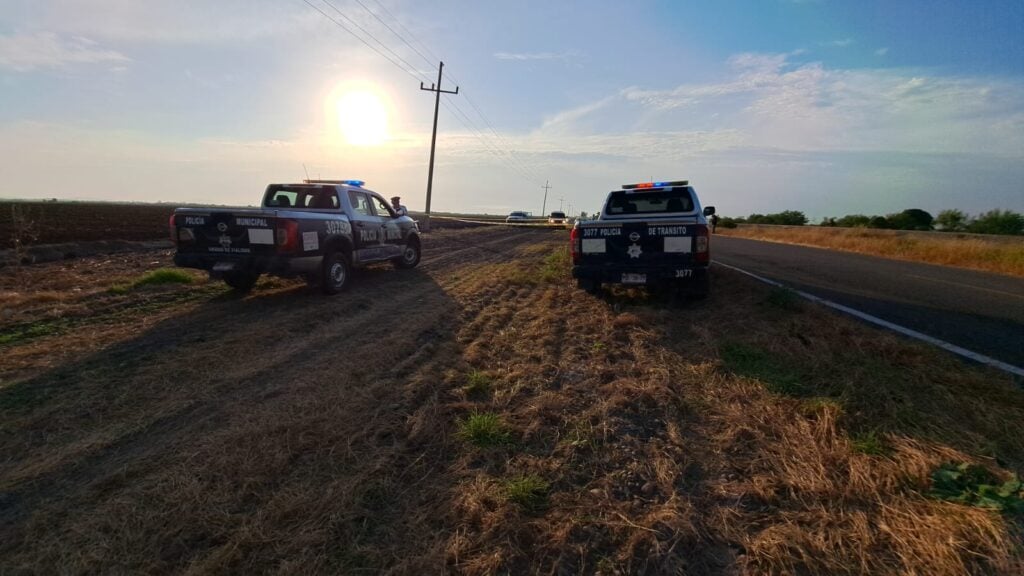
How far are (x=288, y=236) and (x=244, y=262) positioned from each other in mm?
723

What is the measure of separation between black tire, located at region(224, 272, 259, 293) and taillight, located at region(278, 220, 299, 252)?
1312 millimetres

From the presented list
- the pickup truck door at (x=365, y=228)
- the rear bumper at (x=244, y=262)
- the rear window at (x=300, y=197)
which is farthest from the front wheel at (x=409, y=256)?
the rear bumper at (x=244, y=262)

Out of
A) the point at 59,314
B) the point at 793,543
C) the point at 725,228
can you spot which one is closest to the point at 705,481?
the point at 793,543

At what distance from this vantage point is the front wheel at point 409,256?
10.8 meters

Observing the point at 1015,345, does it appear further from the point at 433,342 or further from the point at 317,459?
the point at 317,459

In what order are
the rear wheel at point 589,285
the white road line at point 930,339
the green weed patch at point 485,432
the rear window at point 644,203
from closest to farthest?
the green weed patch at point 485,432, the white road line at point 930,339, the rear wheel at point 589,285, the rear window at point 644,203

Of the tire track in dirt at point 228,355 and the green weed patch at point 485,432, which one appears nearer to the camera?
the tire track in dirt at point 228,355

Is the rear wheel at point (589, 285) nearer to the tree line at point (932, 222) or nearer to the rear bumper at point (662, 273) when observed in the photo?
the rear bumper at point (662, 273)

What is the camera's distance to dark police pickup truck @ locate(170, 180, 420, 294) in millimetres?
6777

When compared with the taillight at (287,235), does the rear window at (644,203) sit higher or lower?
higher

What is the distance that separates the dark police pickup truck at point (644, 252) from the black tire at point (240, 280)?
542cm

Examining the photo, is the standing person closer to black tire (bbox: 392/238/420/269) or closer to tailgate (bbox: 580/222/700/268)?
black tire (bbox: 392/238/420/269)

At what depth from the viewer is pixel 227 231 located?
679 centimetres

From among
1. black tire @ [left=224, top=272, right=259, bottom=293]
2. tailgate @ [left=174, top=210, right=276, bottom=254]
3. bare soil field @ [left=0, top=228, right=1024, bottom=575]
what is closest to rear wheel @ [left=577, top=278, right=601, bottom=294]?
bare soil field @ [left=0, top=228, right=1024, bottom=575]
